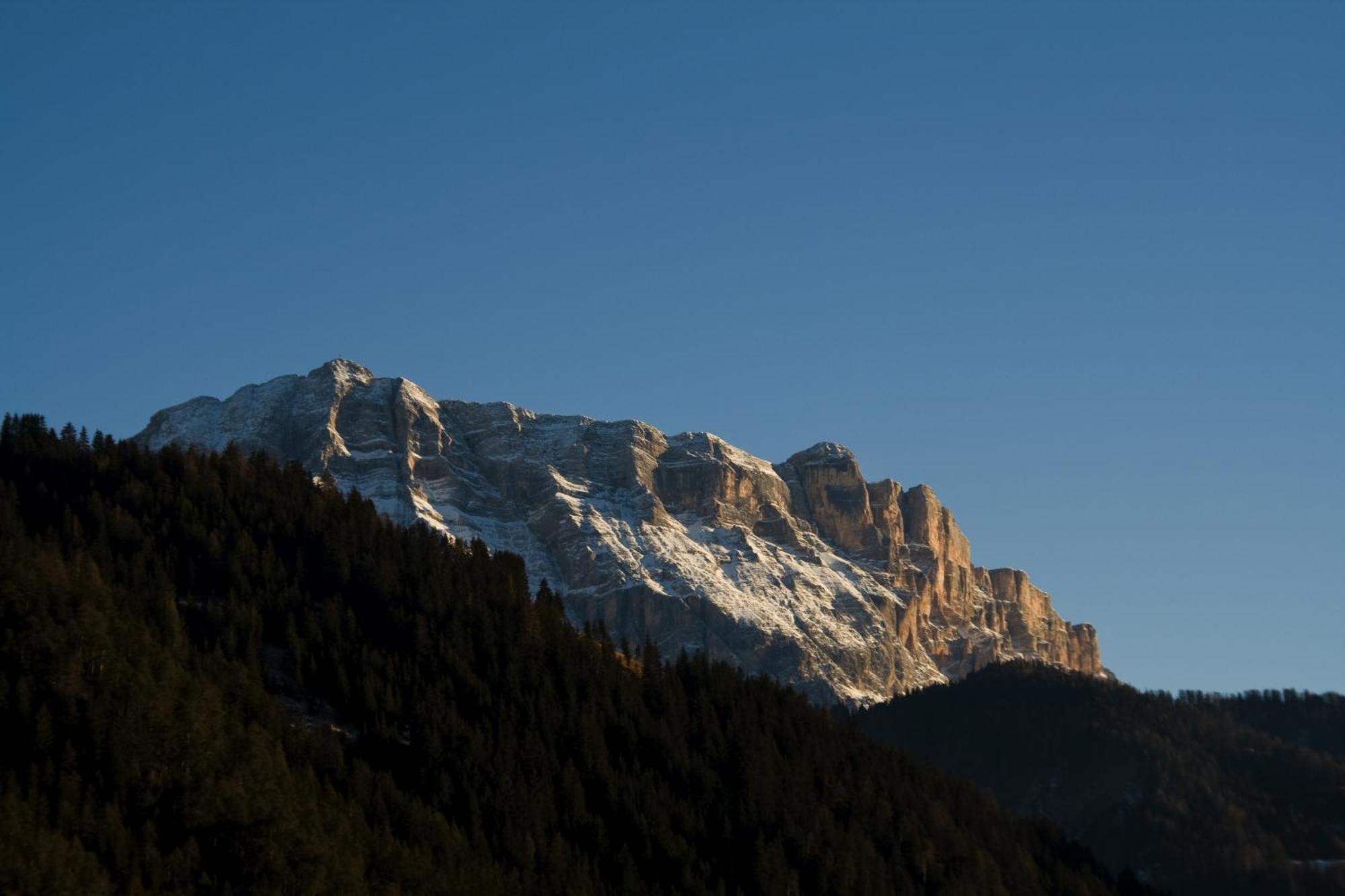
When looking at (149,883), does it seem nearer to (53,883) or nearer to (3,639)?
(53,883)

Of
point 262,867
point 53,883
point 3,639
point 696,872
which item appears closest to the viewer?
point 53,883

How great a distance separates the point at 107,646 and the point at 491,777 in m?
39.7

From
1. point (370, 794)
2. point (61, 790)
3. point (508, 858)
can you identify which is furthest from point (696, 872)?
point (61, 790)

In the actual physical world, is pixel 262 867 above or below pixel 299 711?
below

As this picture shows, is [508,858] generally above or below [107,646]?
below

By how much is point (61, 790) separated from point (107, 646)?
2021 centimetres

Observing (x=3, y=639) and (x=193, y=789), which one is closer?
(x=193, y=789)

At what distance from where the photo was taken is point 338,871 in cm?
16362

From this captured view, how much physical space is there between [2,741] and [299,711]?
34.7 m

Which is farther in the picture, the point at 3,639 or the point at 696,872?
the point at 696,872

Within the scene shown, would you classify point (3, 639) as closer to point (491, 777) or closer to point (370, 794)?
point (370, 794)

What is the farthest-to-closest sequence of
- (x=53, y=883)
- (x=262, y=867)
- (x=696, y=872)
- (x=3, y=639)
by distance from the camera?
(x=696, y=872), (x=3, y=639), (x=262, y=867), (x=53, y=883)

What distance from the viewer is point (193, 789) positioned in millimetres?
168000

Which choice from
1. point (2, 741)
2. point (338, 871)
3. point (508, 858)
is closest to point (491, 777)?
point (508, 858)
